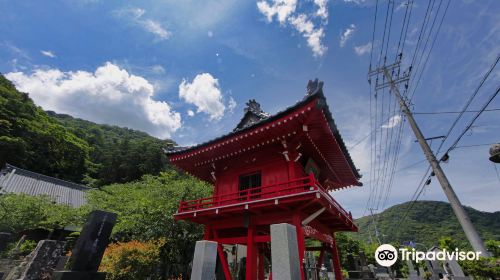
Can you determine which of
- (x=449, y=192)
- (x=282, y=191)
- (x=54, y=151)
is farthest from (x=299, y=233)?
(x=54, y=151)

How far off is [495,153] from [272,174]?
6.83 meters

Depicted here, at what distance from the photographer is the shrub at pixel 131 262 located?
445 inches

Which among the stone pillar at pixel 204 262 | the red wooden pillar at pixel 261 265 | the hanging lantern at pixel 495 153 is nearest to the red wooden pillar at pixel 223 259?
the red wooden pillar at pixel 261 265

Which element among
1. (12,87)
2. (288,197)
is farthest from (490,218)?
(12,87)

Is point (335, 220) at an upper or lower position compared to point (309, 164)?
lower

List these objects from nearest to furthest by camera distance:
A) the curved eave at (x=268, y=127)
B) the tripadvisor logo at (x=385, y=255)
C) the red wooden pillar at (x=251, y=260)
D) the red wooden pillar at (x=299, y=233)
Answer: the red wooden pillar at (x=299, y=233) → the curved eave at (x=268, y=127) → the red wooden pillar at (x=251, y=260) → the tripadvisor logo at (x=385, y=255)

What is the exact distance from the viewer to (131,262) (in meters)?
11.7

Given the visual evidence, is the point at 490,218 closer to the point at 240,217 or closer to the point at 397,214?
the point at 397,214

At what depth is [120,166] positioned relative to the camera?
121ft

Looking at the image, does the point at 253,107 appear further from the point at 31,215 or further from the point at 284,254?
the point at 31,215

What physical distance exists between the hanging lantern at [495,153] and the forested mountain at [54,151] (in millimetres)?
36796

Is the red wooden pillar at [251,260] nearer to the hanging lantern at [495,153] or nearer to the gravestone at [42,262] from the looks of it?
the hanging lantern at [495,153]

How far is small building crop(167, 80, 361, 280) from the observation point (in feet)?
27.9

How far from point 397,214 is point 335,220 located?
306 feet
